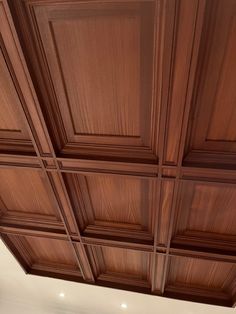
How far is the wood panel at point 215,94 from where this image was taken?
70cm

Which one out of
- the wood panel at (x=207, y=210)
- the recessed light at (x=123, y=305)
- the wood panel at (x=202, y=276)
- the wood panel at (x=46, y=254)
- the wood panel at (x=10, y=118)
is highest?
the wood panel at (x=10, y=118)

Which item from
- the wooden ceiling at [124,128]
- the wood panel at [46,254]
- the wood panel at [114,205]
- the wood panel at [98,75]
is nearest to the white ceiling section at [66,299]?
the wood panel at [46,254]

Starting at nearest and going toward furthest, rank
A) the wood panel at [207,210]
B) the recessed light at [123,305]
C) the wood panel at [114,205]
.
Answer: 1. the wood panel at [207,210]
2. the wood panel at [114,205]
3. the recessed light at [123,305]

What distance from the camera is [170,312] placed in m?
2.35

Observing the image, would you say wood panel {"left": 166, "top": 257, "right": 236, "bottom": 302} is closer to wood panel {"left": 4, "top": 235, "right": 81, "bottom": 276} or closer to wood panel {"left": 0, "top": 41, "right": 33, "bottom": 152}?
wood panel {"left": 4, "top": 235, "right": 81, "bottom": 276}

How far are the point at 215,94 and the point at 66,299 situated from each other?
2.75m

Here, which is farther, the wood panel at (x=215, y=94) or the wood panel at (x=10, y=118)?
the wood panel at (x=10, y=118)

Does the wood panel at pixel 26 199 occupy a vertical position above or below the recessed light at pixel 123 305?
above

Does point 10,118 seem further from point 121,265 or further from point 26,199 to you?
point 121,265

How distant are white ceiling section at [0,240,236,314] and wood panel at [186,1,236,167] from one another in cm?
169

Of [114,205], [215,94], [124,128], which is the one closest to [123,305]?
[114,205]

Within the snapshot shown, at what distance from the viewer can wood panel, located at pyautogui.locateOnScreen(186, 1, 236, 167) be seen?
2.29ft

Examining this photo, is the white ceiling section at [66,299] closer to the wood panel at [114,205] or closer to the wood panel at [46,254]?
the wood panel at [46,254]

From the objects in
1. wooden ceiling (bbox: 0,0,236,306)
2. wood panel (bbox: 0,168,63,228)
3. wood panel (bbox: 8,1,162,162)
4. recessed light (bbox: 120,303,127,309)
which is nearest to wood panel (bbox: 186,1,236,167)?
wooden ceiling (bbox: 0,0,236,306)
